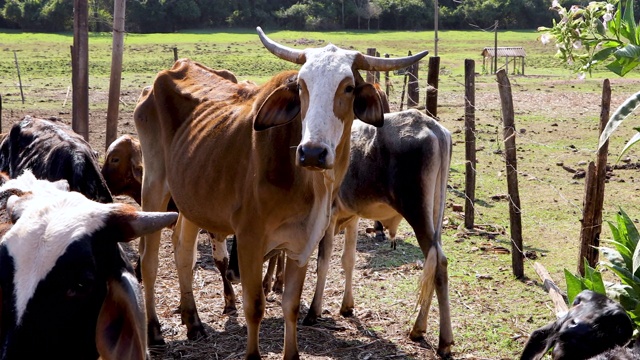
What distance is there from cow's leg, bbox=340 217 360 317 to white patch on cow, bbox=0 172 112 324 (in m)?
4.21

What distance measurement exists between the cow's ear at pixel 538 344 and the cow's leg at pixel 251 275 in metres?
2.62

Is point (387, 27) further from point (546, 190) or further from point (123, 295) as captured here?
point (123, 295)

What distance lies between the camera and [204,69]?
7.71m

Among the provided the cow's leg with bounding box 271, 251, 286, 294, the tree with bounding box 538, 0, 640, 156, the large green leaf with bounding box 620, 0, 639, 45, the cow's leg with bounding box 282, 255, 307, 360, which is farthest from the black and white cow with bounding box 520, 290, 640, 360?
the cow's leg with bounding box 271, 251, 286, 294

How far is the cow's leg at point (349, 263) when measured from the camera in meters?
7.79

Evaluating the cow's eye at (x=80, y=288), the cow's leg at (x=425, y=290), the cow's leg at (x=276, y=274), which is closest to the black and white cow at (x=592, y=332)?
the cow's eye at (x=80, y=288)

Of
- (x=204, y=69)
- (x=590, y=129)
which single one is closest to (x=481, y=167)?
(x=590, y=129)

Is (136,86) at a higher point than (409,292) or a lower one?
higher

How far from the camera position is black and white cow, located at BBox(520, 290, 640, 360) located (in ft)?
10.6

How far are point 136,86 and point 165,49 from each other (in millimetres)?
16459

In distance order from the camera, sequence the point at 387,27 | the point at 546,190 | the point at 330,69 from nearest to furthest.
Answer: the point at 330,69, the point at 546,190, the point at 387,27

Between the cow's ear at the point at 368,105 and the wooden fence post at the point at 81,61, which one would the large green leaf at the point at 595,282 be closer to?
the cow's ear at the point at 368,105

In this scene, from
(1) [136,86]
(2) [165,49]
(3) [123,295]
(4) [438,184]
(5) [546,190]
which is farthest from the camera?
(2) [165,49]

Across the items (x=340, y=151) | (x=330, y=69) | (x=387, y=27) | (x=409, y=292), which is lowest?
(x=409, y=292)
